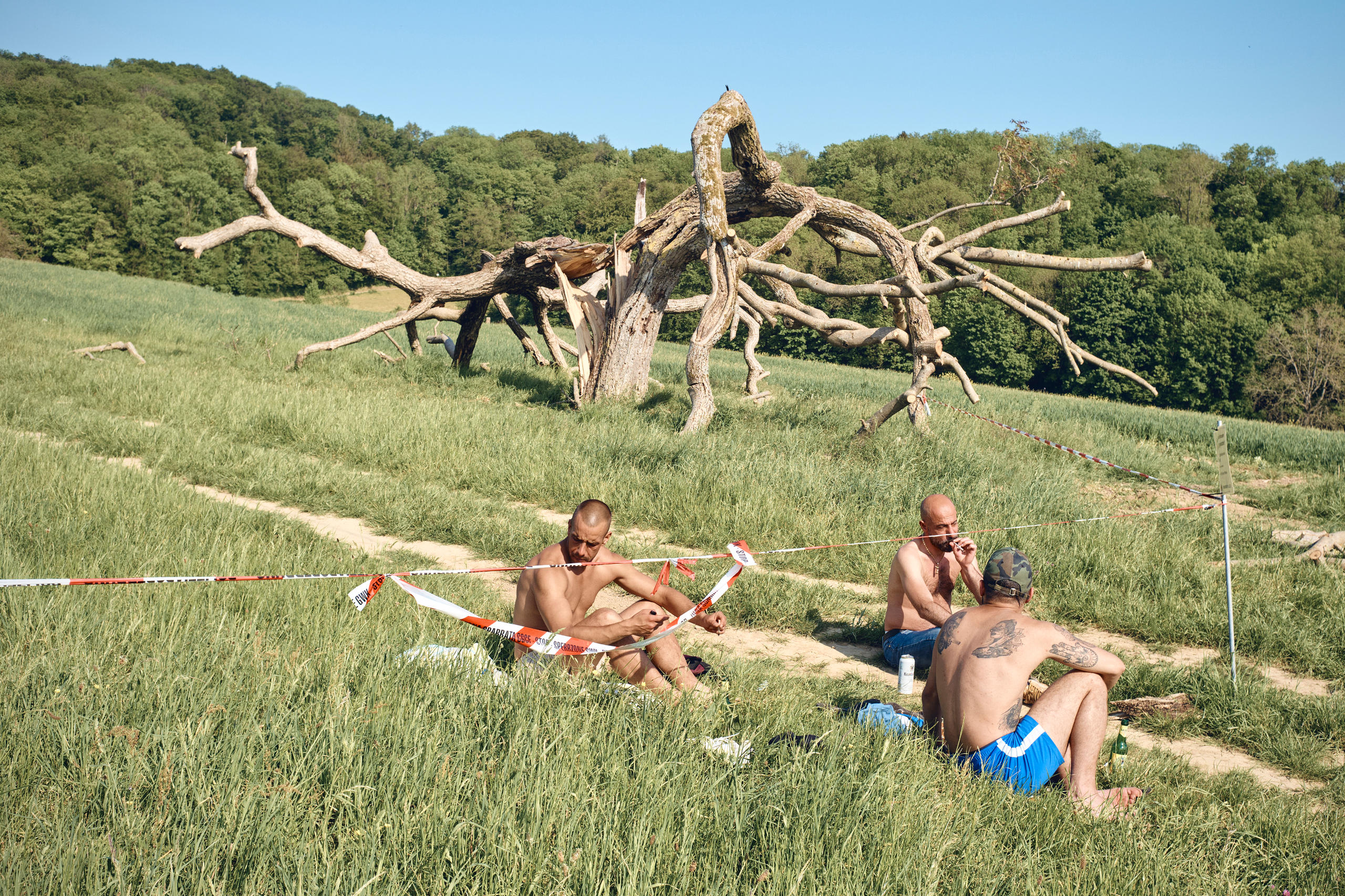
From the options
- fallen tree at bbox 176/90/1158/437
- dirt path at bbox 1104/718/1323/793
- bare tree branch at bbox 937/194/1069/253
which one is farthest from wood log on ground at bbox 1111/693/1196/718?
bare tree branch at bbox 937/194/1069/253

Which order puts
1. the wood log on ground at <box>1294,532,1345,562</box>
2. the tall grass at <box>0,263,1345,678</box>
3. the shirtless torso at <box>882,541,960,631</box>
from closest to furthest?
the shirtless torso at <box>882,541,960,631</box> → the tall grass at <box>0,263,1345,678</box> → the wood log on ground at <box>1294,532,1345,562</box>

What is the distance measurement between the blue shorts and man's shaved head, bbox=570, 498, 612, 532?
2.04 m

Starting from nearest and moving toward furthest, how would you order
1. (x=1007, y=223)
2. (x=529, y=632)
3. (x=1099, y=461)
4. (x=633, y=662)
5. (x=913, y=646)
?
→ 1. (x=529, y=632)
2. (x=633, y=662)
3. (x=913, y=646)
4. (x=1099, y=461)
5. (x=1007, y=223)

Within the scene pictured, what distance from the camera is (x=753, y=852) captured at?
8.89 ft

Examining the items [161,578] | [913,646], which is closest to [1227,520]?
[913,646]

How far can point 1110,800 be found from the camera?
350cm

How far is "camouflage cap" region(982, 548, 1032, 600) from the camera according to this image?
3.83 metres

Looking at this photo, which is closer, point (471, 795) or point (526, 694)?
point (471, 795)

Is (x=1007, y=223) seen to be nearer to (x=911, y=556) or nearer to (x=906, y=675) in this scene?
(x=911, y=556)

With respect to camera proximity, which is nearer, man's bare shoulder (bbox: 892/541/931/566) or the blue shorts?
the blue shorts

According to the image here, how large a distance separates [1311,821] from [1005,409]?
1606 cm

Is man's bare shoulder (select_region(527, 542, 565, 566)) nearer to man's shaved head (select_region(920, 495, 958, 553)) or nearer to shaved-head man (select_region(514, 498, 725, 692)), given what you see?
shaved-head man (select_region(514, 498, 725, 692))

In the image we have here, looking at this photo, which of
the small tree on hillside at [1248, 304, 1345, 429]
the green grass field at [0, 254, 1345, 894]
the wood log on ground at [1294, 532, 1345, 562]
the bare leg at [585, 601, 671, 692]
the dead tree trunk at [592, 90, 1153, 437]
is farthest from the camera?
the small tree on hillside at [1248, 304, 1345, 429]

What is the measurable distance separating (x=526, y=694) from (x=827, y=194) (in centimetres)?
5730
